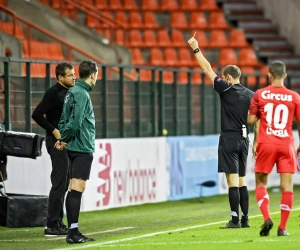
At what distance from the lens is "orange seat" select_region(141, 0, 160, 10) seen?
2897cm

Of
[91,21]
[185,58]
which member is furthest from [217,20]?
[91,21]

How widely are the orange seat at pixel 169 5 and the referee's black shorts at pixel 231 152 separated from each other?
16.8 m

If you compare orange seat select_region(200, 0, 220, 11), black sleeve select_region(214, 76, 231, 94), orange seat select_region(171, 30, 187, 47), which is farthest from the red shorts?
orange seat select_region(200, 0, 220, 11)

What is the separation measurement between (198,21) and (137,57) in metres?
3.27

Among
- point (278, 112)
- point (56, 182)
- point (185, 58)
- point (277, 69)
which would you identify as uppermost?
point (185, 58)

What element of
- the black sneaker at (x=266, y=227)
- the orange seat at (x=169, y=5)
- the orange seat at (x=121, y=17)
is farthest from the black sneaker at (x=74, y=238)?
the orange seat at (x=169, y=5)

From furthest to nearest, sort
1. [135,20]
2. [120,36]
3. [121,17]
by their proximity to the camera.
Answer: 1. [135,20]
2. [121,17]
3. [120,36]

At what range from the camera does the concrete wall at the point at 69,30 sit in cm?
2420

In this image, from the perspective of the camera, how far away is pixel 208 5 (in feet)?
98.0

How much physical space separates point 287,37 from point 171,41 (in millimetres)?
3868

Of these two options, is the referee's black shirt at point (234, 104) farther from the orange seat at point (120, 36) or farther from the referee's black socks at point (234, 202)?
the orange seat at point (120, 36)

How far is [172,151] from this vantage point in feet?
67.3

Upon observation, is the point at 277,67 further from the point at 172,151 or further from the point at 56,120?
the point at 172,151

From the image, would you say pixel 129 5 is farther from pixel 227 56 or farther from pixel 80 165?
pixel 80 165
